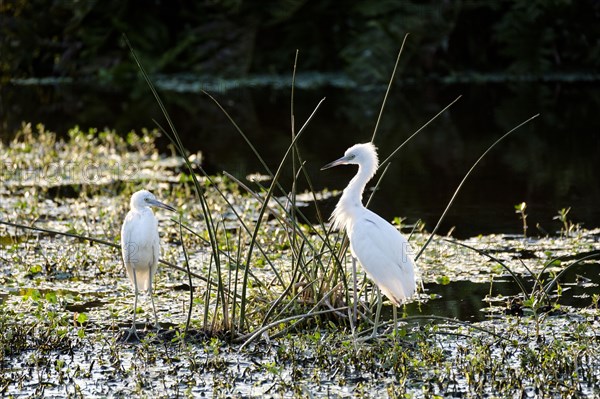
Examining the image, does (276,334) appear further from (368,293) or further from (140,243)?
(368,293)

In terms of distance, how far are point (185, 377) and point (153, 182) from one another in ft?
12.9

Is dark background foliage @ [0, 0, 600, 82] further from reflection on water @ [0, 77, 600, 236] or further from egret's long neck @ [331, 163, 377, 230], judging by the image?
egret's long neck @ [331, 163, 377, 230]

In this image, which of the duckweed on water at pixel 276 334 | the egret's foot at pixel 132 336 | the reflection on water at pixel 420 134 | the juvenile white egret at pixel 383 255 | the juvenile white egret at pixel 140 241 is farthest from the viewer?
the reflection on water at pixel 420 134

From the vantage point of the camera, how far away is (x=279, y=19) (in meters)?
15.2

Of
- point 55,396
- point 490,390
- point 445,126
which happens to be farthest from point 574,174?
point 55,396

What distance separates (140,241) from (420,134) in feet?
23.2

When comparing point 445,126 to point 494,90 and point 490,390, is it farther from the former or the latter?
point 490,390

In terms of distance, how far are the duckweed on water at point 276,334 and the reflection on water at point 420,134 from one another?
1.29 meters

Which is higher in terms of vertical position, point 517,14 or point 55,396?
point 517,14

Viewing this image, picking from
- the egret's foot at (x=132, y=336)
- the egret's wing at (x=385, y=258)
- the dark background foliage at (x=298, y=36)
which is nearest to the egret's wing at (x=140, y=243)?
the egret's foot at (x=132, y=336)

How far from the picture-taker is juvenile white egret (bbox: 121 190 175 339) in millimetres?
4680

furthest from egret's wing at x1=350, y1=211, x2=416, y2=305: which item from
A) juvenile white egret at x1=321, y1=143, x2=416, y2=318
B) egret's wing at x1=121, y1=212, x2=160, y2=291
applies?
egret's wing at x1=121, y1=212, x2=160, y2=291

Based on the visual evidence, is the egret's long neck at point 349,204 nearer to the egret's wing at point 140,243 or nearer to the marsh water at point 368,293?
the marsh water at point 368,293

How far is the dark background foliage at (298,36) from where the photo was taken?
48.2ft
